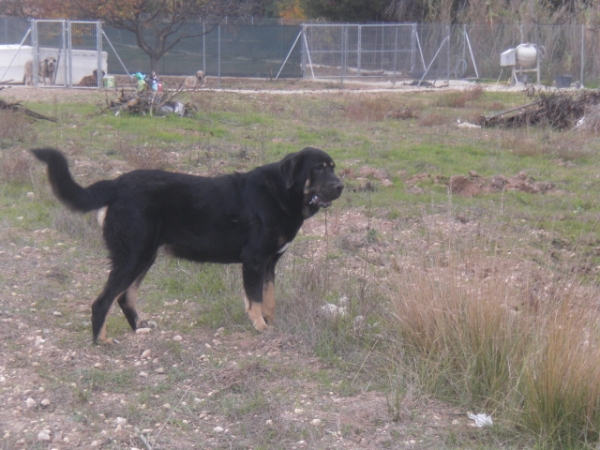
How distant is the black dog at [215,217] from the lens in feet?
18.5

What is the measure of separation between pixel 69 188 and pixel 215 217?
1144 millimetres

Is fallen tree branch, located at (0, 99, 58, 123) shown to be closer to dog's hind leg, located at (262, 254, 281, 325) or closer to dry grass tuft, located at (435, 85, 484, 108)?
dog's hind leg, located at (262, 254, 281, 325)

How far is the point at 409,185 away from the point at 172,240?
5726 millimetres

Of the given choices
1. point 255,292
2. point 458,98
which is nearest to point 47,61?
point 458,98

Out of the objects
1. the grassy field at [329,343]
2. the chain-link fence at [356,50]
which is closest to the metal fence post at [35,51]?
the chain-link fence at [356,50]

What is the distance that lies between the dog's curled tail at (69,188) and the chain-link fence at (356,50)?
79.2 ft

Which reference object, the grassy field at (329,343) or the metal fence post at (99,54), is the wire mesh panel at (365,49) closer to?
the metal fence post at (99,54)

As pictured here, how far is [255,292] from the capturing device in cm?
598

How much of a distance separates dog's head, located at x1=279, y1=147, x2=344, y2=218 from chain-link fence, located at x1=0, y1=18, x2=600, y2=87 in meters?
24.0

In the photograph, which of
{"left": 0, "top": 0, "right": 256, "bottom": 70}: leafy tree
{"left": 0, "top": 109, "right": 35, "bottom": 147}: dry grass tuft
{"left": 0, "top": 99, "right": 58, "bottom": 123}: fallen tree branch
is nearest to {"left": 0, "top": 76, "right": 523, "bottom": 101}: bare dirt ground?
{"left": 0, "top": 0, "right": 256, "bottom": 70}: leafy tree

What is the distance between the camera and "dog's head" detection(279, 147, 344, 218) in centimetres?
599

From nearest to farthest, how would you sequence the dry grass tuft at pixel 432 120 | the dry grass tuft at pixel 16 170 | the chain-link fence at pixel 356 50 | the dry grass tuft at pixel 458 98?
the dry grass tuft at pixel 16 170 < the dry grass tuft at pixel 432 120 < the dry grass tuft at pixel 458 98 < the chain-link fence at pixel 356 50

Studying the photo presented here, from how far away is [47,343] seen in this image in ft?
18.3

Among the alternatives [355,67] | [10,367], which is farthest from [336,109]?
[10,367]
